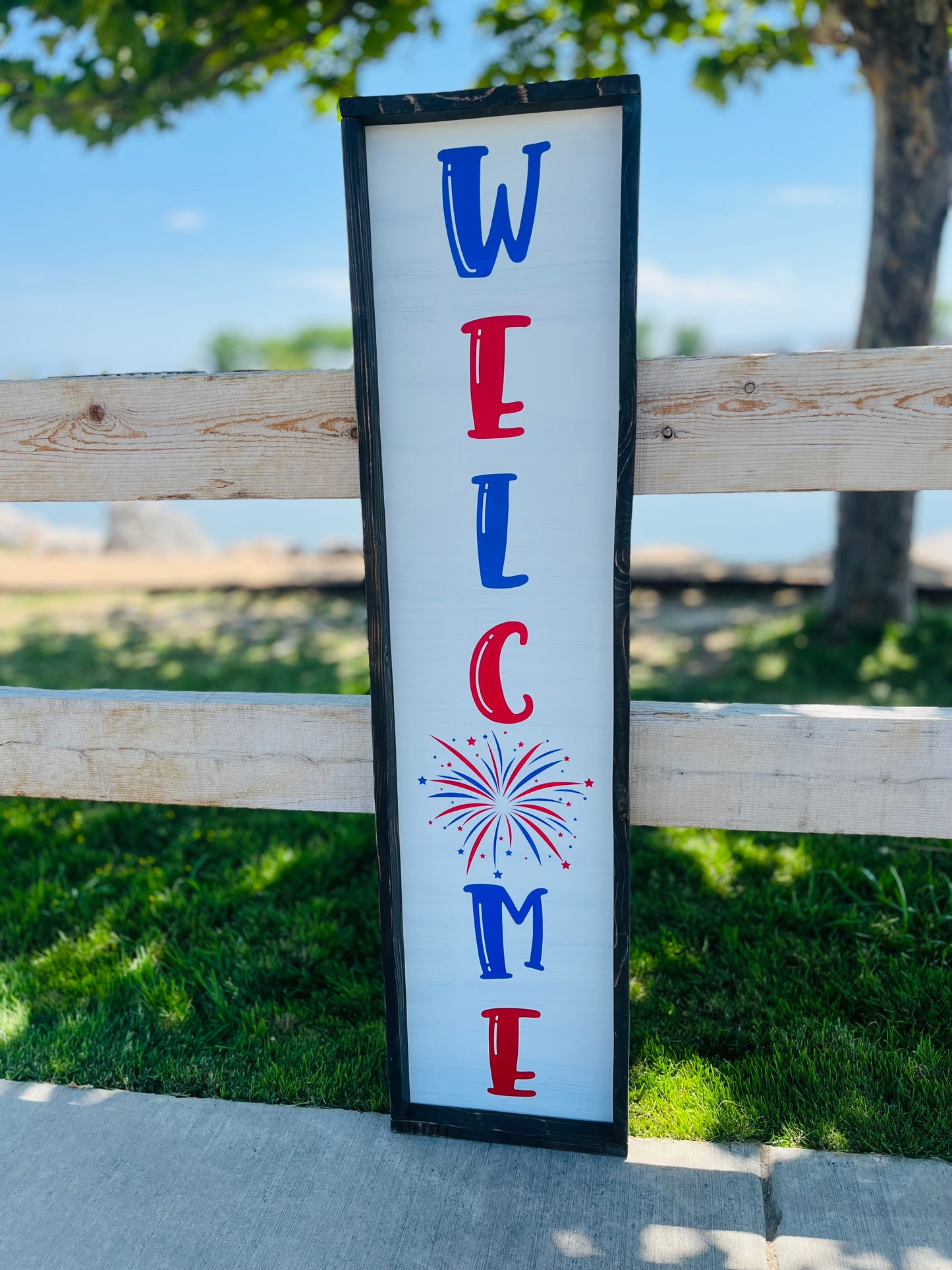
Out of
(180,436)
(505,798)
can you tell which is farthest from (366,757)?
(180,436)

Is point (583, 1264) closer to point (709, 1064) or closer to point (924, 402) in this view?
point (709, 1064)

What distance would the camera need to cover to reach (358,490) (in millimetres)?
2176

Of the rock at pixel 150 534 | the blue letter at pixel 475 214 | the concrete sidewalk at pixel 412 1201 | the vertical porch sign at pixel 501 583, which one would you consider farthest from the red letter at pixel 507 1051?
the rock at pixel 150 534

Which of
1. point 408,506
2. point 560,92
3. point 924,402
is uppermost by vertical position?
point 560,92

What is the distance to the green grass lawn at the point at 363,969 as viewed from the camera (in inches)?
92.9

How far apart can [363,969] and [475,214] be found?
2.07m

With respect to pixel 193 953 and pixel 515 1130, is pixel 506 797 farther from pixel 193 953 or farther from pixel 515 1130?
pixel 193 953

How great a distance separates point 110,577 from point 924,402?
347 inches

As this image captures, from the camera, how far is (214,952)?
9.61 ft

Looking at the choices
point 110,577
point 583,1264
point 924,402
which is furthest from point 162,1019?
point 110,577

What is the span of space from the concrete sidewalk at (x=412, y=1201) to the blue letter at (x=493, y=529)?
131 centimetres

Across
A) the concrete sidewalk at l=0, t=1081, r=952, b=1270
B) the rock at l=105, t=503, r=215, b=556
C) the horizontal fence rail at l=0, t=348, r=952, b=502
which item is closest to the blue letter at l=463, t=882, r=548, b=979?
the concrete sidewalk at l=0, t=1081, r=952, b=1270

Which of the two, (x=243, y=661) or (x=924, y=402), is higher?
(x=924, y=402)

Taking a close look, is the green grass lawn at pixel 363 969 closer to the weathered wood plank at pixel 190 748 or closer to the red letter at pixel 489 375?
the weathered wood plank at pixel 190 748
